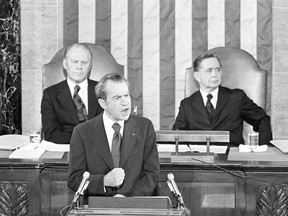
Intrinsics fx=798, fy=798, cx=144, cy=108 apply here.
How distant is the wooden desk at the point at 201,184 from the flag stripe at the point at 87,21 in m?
2.52

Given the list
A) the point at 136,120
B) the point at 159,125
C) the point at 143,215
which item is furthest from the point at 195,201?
the point at 159,125

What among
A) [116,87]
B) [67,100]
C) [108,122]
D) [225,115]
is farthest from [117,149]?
[225,115]

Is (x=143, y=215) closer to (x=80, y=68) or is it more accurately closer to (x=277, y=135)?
(x=80, y=68)

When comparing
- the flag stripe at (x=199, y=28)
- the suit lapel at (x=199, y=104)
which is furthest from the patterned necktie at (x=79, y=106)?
the flag stripe at (x=199, y=28)

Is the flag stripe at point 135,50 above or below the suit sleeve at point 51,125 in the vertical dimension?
above

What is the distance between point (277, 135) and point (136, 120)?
300 cm

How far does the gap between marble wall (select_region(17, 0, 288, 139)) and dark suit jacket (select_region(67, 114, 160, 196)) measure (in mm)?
2921

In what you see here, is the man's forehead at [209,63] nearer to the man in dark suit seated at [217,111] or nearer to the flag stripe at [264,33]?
the man in dark suit seated at [217,111]

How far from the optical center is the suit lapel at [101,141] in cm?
455

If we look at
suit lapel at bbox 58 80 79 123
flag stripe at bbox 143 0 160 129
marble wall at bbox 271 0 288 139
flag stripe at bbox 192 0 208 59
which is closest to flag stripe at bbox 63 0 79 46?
flag stripe at bbox 143 0 160 129

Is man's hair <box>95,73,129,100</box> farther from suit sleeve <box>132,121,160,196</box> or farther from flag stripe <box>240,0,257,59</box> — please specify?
flag stripe <box>240,0,257,59</box>

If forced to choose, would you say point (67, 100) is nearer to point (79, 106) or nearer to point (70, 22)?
point (79, 106)

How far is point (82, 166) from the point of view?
4.50 m

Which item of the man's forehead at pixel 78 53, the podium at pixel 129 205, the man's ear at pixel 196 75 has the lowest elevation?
the podium at pixel 129 205
